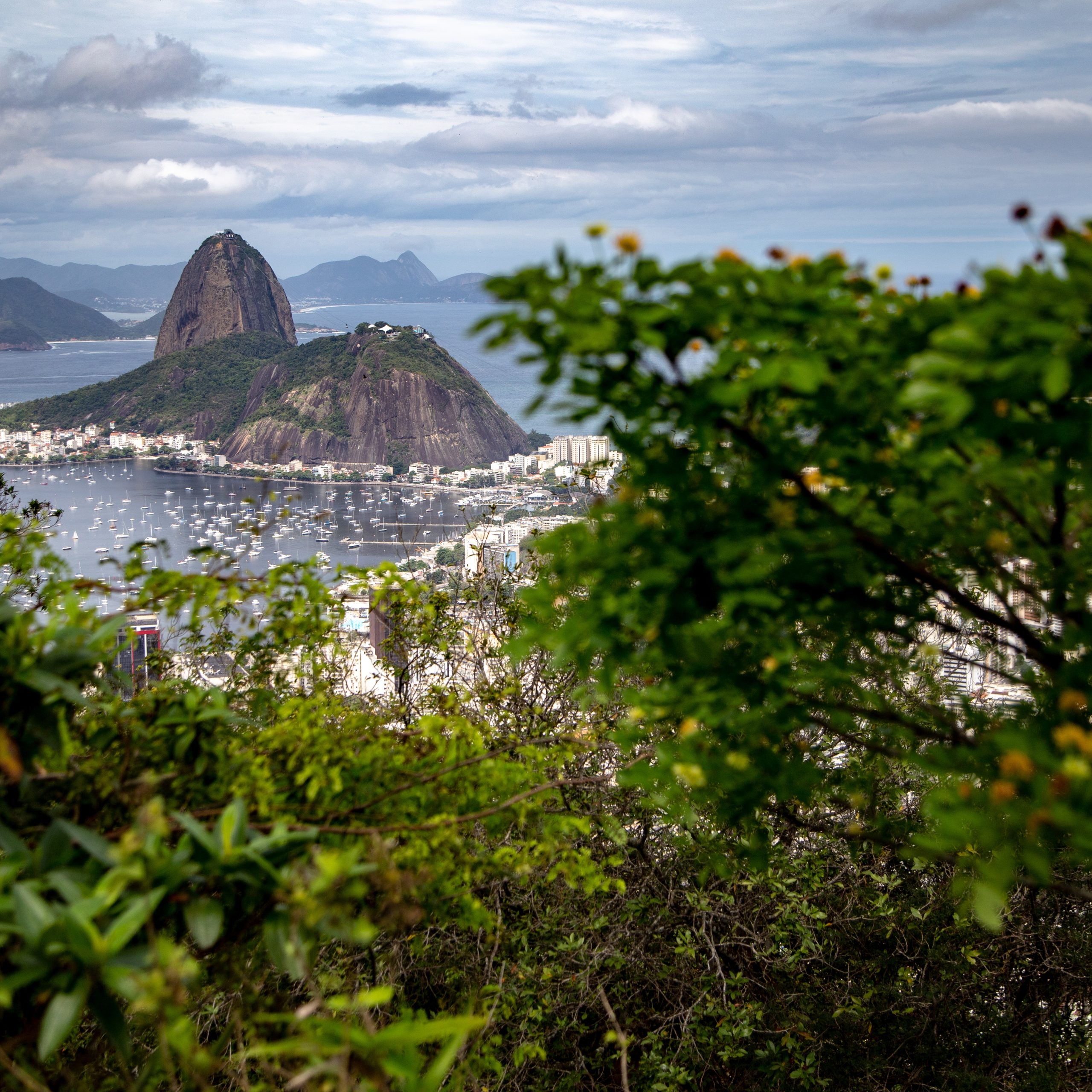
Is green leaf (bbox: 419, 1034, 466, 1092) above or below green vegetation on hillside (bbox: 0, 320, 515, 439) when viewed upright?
below

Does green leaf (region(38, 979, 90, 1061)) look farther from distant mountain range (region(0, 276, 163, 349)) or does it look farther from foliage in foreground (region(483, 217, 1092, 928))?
distant mountain range (region(0, 276, 163, 349))

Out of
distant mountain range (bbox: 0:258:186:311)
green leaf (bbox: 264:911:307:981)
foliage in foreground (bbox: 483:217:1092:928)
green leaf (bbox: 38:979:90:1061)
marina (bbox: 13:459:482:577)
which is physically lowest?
marina (bbox: 13:459:482:577)

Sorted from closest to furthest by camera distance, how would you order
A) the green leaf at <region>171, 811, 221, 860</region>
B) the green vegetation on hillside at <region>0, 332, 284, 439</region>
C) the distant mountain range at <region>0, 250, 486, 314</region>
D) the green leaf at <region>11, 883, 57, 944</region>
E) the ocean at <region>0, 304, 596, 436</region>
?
the green leaf at <region>11, 883, 57, 944</region> → the green leaf at <region>171, 811, 221, 860</region> → the ocean at <region>0, 304, 596, 436</region> → the green vegetation on hillside at <region>0, 332, 284, 439</region> → the distant mountain range at <region>0, 250, 486, 314</region>

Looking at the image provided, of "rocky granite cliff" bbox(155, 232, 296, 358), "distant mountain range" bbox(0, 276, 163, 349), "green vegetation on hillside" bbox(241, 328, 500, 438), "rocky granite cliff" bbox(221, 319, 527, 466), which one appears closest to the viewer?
"rocky granite cliff" bbox(221, 319, 527, 466)

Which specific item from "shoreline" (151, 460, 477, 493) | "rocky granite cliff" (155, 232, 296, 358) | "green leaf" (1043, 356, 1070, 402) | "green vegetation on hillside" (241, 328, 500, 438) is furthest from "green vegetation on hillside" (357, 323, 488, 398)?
"green leaf" (1043, 356, 1070, 402)

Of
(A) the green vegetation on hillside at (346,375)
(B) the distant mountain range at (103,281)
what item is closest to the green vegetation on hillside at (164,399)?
(A) the green vegetation on hillside at (346,375)

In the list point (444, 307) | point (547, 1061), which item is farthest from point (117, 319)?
point (547, 1061)

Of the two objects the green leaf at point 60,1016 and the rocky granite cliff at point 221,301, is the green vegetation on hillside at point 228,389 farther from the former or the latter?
the green leaf at point 60,1016
